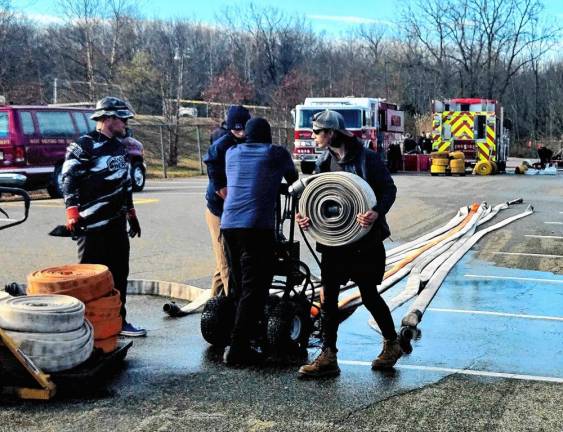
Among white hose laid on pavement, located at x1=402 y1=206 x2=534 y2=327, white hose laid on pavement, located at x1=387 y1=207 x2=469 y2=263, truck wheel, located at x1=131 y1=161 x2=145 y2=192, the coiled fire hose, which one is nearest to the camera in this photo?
the coiled fire hose

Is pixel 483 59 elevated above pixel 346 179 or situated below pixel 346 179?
above

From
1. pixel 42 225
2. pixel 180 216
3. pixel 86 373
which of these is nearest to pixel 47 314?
pixel 86 373

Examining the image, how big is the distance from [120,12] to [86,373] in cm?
4353

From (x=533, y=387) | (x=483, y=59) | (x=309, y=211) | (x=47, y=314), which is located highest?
(x=483, y=59)

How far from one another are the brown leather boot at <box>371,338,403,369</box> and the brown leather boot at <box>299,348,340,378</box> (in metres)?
0.29

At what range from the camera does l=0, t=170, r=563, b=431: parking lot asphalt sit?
15.1 ft

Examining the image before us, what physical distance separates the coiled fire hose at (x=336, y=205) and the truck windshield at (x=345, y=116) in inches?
945

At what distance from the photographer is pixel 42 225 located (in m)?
13.5

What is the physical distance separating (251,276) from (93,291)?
1083mm

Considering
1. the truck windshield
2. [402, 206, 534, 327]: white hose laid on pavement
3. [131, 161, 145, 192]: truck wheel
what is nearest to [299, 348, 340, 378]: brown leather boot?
[402, 206, 534, 327]: white hose laid on pavement

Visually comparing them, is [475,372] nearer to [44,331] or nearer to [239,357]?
[239,357]

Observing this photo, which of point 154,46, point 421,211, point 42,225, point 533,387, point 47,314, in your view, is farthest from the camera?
point 154,46

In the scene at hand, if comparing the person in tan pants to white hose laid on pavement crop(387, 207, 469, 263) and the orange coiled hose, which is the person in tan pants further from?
white hose laid on pavement crop(387, 207, 469, 263)

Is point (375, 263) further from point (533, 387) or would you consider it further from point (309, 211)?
point (533, 387)
